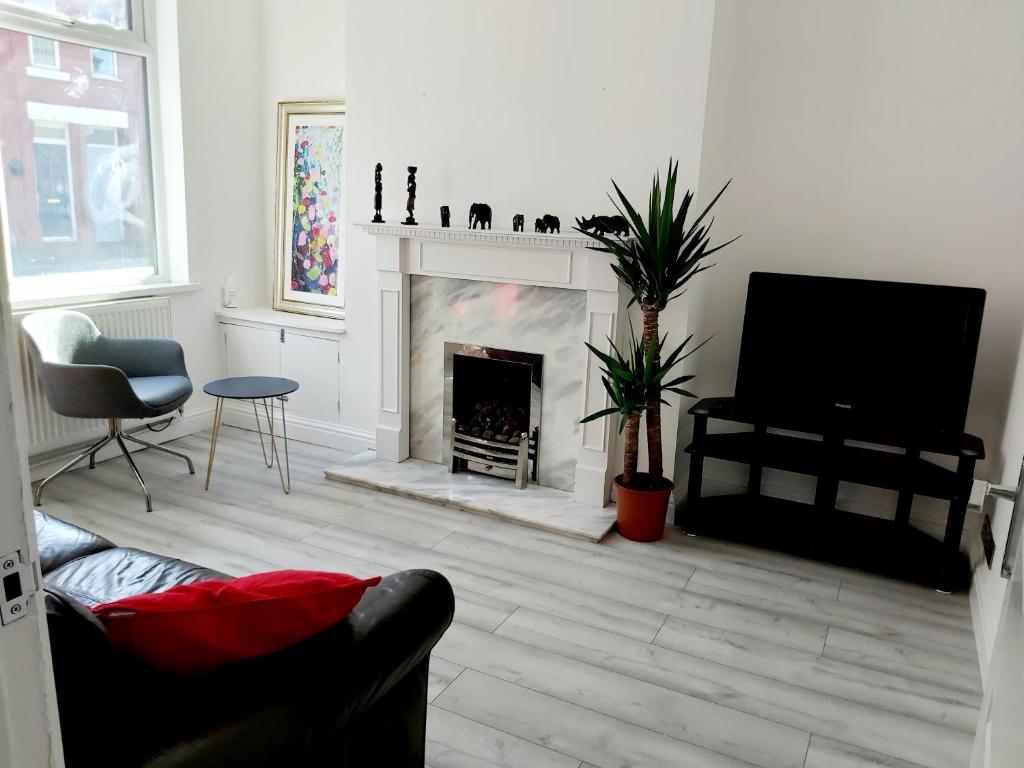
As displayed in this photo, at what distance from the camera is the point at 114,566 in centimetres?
226

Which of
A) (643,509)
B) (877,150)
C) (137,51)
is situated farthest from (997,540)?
(137,51)

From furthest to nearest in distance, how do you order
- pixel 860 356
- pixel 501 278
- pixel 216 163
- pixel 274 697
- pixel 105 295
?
pixel 216 163 < pixel 105 295 < pixel 501 278 < pixel 860 356 < pixel 274 697

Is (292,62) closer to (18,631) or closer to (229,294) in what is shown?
(229,294)

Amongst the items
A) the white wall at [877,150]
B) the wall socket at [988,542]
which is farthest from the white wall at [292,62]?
the wall socket at [988,542]

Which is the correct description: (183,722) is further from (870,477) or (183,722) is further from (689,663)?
(870,477)

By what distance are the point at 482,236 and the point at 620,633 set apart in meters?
1.98

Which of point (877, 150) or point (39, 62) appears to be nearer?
point (877, 150)

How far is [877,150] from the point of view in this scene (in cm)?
362

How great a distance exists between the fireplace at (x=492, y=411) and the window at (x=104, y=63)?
239 centimetres

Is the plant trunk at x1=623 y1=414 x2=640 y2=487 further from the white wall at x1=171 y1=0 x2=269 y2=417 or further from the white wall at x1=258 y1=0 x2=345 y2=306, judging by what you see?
the white wall at x1=171 y1=0 x2=269 y2=417

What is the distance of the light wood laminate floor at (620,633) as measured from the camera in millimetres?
2326

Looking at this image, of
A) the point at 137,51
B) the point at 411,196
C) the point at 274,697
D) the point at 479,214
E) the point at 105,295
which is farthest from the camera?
the point at 137,51

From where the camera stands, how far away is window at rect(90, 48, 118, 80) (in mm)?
4270

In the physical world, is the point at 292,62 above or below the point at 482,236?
above
